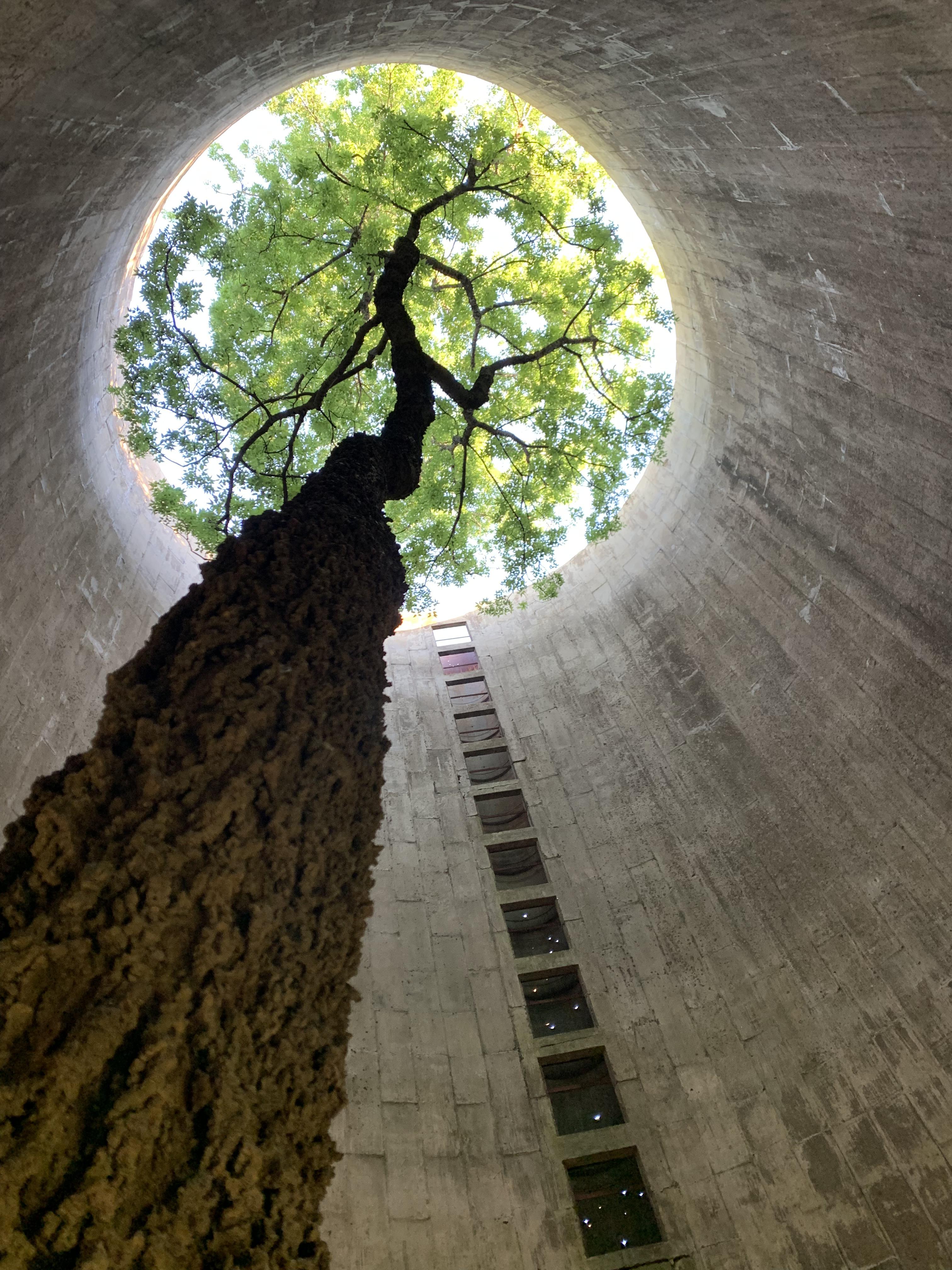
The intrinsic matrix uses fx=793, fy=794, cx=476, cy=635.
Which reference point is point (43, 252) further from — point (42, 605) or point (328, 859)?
point (328, 859)

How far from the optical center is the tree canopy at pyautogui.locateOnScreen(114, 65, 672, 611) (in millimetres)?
8914

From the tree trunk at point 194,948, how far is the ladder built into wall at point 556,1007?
4.64 metres

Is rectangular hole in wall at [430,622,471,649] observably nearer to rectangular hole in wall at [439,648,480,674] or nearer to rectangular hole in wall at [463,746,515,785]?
rectangular hole in wall at [439,648,480,674]

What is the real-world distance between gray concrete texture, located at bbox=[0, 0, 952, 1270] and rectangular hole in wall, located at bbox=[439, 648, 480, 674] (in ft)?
11.6

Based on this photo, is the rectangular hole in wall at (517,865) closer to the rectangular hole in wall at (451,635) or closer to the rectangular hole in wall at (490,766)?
the rectangular hole in wall at (490,766)

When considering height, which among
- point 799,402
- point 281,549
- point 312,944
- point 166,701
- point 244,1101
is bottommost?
point 244,1101

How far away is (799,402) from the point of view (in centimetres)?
763

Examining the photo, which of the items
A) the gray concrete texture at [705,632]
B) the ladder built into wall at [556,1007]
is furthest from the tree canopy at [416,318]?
the ladder built into wall at [556,1007]

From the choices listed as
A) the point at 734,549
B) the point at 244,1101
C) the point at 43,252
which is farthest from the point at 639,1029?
the point at 43,252

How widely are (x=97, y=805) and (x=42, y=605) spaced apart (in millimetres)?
5075

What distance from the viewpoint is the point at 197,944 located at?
250 centimetres

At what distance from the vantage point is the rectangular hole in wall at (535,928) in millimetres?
8398

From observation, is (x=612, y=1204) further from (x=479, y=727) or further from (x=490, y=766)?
(x=479, y=727)

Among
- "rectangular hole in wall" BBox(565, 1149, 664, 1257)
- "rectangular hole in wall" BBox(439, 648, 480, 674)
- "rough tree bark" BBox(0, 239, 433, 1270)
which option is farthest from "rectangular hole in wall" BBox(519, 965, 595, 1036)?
"rectangular hole in wall" BBox(439, 648, 480, 674)
